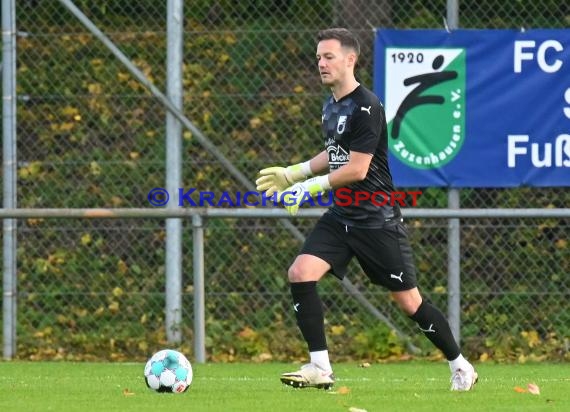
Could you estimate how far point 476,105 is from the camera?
10.9 metres

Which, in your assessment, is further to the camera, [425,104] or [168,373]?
[425,104]

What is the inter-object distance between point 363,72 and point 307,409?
6267 millimetres

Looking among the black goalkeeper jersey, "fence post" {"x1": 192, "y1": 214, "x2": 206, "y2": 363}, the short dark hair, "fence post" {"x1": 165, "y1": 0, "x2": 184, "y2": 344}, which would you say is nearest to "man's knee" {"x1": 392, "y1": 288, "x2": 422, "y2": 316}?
the black goalkeeper jersey

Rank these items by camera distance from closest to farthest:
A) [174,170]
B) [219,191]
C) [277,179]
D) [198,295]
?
[277,179], [198,295], [174,170], [219,191]

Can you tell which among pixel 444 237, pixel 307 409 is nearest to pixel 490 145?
pixel 444 237

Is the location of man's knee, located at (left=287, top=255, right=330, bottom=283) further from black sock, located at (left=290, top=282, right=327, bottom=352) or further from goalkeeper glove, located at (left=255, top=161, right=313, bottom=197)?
goalkeeper glove, located at (left=255, top=161, right=313, bottom=197)

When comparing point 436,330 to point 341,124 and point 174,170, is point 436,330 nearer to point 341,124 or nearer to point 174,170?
point 341,124

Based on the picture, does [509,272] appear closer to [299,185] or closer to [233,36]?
[233,36]

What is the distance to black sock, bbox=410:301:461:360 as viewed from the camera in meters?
7.69

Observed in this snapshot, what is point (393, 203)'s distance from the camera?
25.4 feet

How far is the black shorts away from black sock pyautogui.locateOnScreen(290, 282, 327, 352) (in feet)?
0.59

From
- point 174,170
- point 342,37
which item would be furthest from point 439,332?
point 174,170

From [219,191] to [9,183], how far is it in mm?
2044

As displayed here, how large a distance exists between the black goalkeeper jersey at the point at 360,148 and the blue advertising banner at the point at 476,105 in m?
3.15
